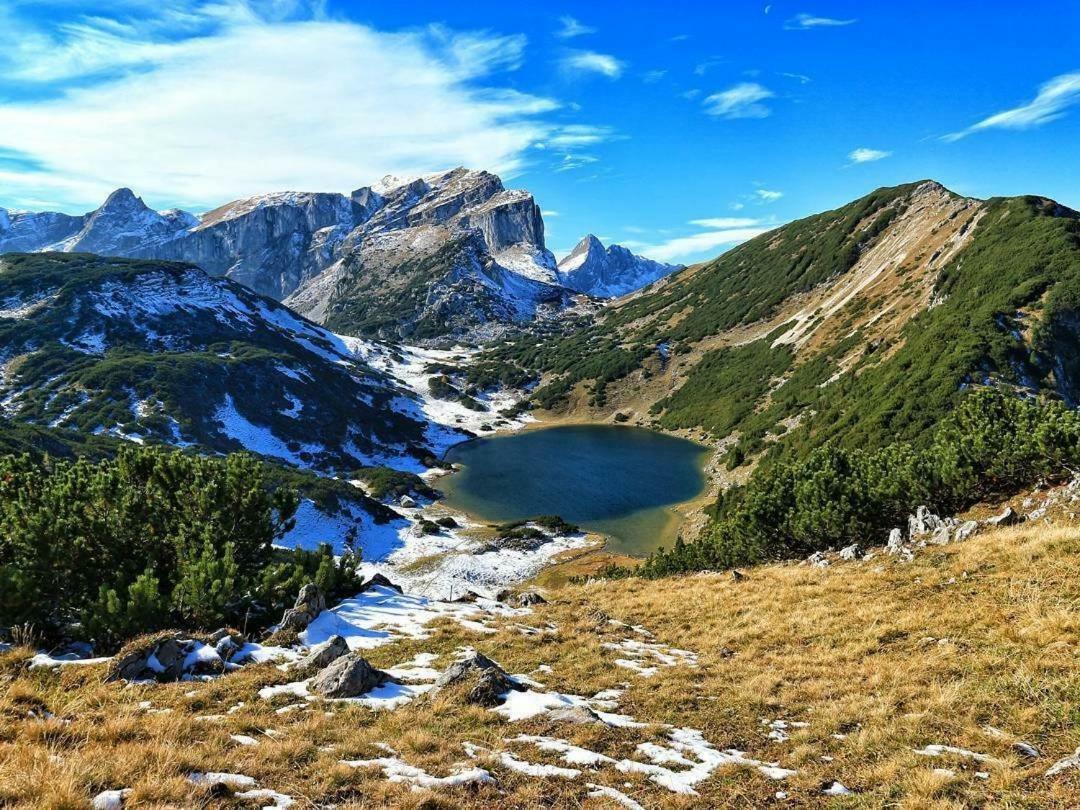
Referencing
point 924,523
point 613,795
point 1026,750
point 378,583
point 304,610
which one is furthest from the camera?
point 378,583

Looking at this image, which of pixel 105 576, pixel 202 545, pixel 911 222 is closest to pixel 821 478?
pixel 202 545

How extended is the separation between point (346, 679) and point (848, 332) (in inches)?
4158

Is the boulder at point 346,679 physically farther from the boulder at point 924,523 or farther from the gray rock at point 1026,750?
the boulder at point 924,523

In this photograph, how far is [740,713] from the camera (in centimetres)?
1113

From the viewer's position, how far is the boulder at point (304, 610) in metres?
14.8

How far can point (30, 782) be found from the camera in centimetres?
575

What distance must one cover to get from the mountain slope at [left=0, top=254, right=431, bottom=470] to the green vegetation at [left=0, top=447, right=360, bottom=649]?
60255 mm

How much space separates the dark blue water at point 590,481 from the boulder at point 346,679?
47.6m

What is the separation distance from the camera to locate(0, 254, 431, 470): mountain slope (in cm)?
7406

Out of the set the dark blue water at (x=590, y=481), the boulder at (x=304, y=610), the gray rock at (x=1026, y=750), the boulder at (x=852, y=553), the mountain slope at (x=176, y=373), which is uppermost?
the mountain slope at (x=176, y=373)

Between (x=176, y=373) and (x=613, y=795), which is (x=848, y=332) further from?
(x=176, y=373)

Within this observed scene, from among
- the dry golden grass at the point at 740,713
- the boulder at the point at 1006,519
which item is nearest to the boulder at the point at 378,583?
the dry golden grass at the point at 740,713

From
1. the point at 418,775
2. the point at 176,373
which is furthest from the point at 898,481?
the point at 176,373

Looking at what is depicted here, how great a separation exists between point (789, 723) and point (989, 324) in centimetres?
6636
